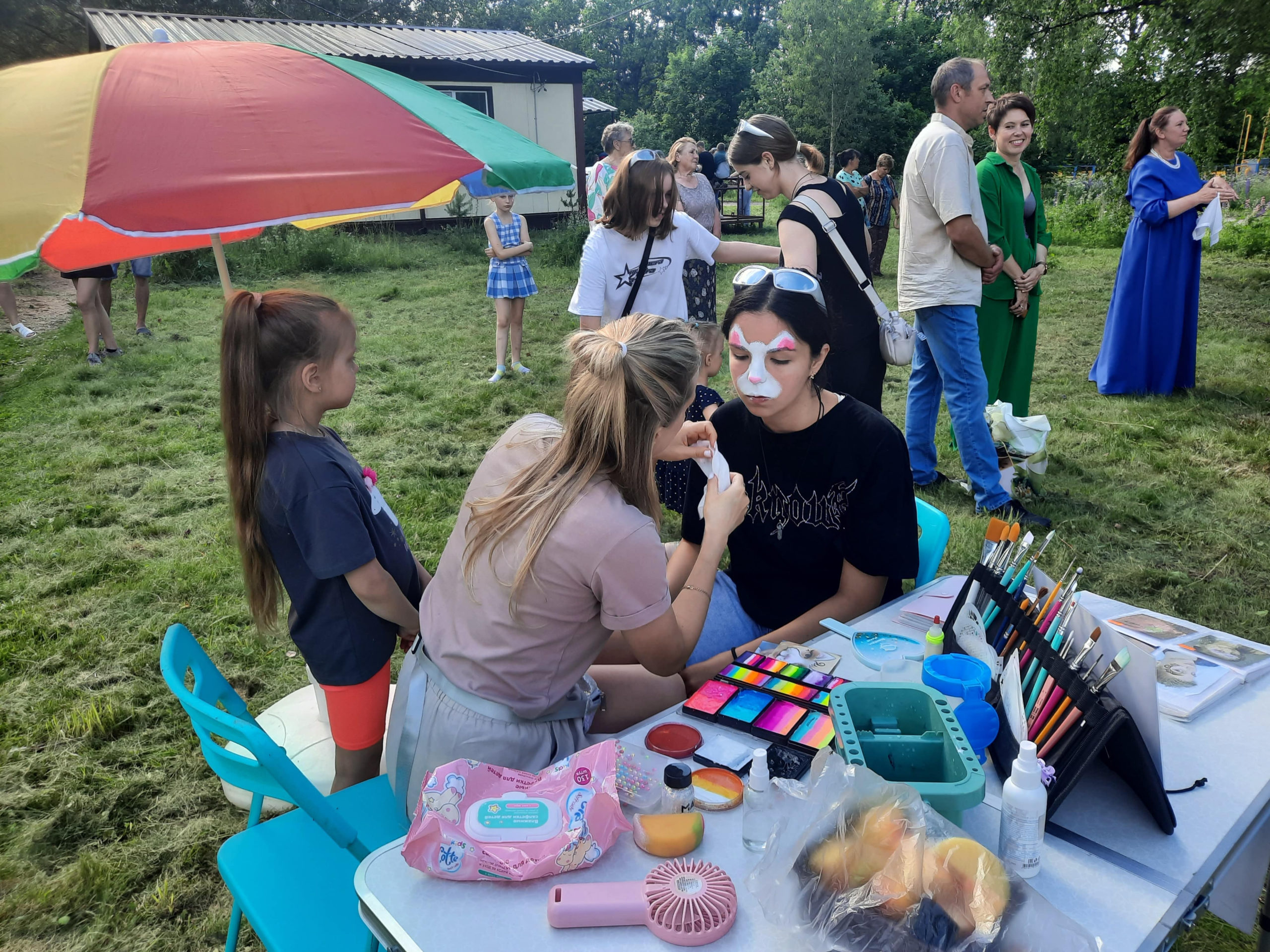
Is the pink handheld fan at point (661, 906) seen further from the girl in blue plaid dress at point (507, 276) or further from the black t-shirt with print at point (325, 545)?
the girl in blue plaid dress at point (507, 276)

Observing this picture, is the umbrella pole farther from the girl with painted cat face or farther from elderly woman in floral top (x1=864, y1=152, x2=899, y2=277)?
elderly woman in floral top (x1=864, y1=152, x2=899, y2=277)

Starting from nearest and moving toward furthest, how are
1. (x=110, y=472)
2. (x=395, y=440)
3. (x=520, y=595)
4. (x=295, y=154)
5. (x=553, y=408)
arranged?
(x=520, y=595), (x=553, y=408), (x=295, y=154), (x=110, y=472), (x=395, y=440)

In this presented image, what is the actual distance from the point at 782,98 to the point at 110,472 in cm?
2642

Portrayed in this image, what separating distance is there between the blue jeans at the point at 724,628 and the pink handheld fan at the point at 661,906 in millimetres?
1082

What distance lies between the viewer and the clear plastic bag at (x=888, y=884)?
901mm

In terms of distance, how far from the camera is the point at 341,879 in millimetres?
1488

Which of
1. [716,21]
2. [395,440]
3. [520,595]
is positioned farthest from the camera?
[716,21]

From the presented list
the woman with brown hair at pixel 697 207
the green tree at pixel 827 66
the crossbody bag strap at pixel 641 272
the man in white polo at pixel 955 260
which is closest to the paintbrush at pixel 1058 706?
the crossbody bag strap at pixel 641 272

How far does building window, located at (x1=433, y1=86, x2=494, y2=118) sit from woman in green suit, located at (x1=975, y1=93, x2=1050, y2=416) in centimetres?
1218

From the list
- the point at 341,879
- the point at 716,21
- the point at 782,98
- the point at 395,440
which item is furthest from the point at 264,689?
the point at 716,21

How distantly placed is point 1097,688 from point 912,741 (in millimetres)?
265

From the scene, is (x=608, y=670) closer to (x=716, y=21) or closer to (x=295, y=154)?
(x=295, y=154)

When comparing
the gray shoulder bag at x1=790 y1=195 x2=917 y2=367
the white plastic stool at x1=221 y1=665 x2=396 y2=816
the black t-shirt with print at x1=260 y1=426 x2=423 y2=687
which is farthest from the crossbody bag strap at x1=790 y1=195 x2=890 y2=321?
the white plastic stool at x1=221 y1=665 x2=396 y2=816

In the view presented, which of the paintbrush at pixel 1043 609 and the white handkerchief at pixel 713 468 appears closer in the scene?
the paintbrush at pixel 1043 609
